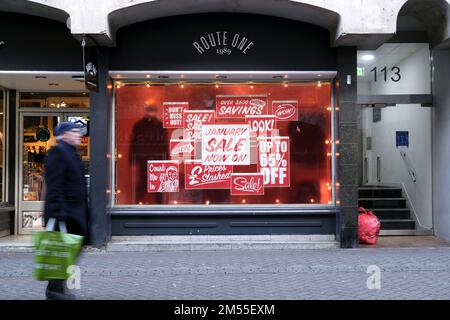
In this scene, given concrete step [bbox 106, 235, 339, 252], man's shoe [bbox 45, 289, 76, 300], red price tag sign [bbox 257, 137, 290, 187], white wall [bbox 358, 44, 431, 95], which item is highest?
white wall [bbox 358, 44, 431, 95]

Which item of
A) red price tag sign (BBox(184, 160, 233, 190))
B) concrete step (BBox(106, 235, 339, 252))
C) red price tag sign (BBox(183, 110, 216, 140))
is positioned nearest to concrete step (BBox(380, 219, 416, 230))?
concrete step (BBox(106, 235, 339, 252))

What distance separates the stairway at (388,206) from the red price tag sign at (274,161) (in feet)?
7.73

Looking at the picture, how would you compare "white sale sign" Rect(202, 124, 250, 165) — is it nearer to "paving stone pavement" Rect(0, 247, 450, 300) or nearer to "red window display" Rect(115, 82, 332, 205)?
"red window display" Rect(115, 82, 332, 205)

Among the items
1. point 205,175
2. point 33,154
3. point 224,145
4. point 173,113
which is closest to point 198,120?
point 173,113

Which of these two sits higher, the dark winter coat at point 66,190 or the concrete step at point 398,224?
the dark winter coat at point 66,190

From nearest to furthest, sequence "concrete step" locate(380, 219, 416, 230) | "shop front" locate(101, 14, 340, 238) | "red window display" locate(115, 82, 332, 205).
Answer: "shop front" locate(101, 14, 340, 238), "red window display" locate(115, 82, 332, 205), "concrete step" locate(380, 219, 416, 230)

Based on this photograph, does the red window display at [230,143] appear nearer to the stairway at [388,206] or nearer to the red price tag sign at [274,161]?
the red price tag sign at [274,161]

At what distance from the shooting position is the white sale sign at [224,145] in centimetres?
1073

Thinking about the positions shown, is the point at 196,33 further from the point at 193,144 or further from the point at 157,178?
the point at 157,178

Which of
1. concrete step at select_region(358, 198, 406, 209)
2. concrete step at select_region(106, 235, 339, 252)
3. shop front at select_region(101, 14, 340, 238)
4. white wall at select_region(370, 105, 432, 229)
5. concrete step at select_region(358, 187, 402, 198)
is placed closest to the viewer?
concrete step at select_region(106, 235, 339, 252)

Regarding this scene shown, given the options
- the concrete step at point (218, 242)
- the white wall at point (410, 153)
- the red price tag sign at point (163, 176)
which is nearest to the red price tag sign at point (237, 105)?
the red price tag sign at point (163, 176)

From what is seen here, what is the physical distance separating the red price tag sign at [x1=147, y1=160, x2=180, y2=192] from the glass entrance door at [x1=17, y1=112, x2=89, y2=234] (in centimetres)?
197

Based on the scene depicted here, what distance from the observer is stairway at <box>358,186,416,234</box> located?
11953mm

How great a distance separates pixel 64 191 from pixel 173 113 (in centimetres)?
535
